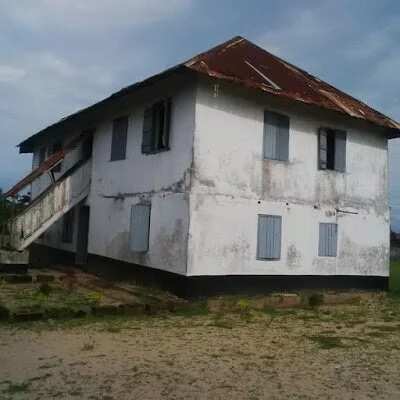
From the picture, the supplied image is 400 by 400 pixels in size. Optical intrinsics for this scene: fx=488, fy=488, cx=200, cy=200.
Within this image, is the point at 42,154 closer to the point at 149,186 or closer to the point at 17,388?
the point at 149,186

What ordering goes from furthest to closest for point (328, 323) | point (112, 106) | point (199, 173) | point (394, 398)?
1. point (112, 106)
2. point (199, 173)
3. point (328, 323)
4. point (394, 398)

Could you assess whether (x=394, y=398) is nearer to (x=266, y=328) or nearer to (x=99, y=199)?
(x=266, y=328)

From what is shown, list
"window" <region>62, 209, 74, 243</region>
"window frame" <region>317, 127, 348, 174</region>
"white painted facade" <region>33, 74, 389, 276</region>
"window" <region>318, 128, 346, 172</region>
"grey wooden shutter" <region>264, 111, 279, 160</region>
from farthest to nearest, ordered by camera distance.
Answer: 1. "window" <region>62, 209, 74, 243</region>
2. "window" <region>318, 128, 346, 172</region>
3. "window frame" <region>317, 127, 348, 174</region>
4. "grey wooden shutter" <region>264, 111, 279, 160</region>
5. "white painted facade" <region>33, 74, 389, 276</region>

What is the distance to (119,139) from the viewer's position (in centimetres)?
1435

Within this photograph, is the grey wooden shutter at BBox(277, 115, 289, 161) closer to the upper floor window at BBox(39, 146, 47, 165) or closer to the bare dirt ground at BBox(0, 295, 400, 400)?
the bare dirt ground at BBox(0, 295, 400, 400)

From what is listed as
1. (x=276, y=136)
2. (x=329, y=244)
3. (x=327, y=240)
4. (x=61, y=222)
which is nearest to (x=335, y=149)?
(x=276, y=136)

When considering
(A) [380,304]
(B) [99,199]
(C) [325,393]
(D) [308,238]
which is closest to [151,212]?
(B) [99,199]

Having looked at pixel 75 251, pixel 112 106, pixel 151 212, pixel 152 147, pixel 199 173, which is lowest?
pixel 75 251

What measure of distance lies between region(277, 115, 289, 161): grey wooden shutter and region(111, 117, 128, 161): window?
4396 millimetres

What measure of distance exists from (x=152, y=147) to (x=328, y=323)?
626 cm

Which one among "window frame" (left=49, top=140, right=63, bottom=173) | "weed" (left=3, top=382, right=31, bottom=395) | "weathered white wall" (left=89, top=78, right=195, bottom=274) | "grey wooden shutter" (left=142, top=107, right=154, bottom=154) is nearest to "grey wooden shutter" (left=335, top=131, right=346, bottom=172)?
"weathered white wall" (left=89, top=78, right=195, bottom=274)

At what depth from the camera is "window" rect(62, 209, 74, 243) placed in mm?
17000

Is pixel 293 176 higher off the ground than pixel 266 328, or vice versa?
pixel 293 176

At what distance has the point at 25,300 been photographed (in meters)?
9.71
